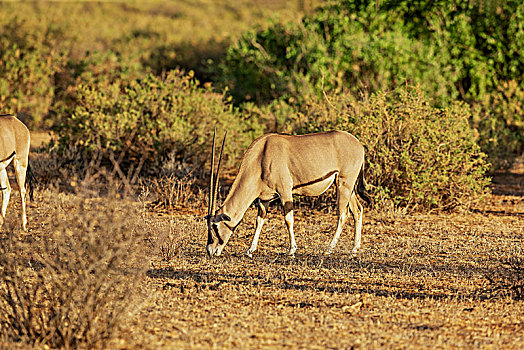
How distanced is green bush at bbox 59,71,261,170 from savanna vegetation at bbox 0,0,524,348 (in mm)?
51

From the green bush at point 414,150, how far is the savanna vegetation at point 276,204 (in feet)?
0.13

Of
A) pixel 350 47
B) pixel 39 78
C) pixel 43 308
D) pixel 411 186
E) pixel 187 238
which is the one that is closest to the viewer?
pixel 43 308

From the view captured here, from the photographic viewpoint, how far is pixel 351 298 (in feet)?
23.9

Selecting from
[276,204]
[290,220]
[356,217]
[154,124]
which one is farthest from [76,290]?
[154,124]

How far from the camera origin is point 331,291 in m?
7.57

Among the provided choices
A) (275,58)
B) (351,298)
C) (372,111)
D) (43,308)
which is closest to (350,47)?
(275,58)

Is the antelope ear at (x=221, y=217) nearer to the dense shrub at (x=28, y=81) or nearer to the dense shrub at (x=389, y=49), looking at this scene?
the dense shrub at (x=389, y=49)

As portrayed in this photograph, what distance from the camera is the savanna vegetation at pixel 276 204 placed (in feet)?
19.6

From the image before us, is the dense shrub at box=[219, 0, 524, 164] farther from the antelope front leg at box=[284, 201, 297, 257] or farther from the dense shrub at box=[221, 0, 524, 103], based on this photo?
the antelope front leg at box=[284, 201, 297, 257]

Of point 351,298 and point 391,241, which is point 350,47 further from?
point 351,298

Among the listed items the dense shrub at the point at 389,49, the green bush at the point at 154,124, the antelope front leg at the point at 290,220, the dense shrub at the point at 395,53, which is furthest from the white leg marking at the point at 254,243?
the dense shrub at the point at 389,49

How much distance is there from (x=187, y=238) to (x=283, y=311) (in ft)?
12.0

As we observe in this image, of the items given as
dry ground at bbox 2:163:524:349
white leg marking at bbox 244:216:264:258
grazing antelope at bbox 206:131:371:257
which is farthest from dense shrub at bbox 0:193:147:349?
white leg marking at bbox 244:216:264:258

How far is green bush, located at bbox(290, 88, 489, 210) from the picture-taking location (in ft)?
39.7
